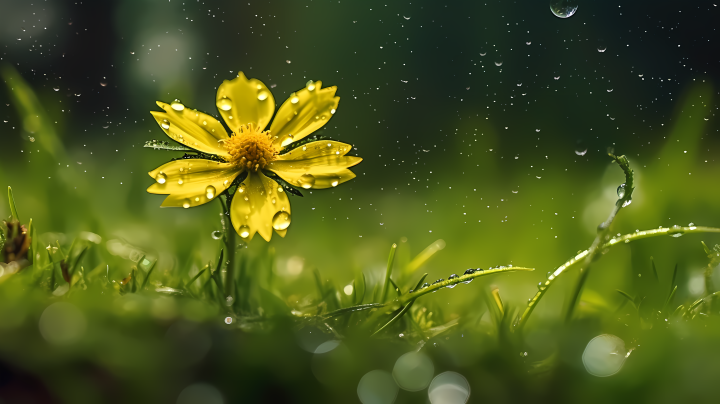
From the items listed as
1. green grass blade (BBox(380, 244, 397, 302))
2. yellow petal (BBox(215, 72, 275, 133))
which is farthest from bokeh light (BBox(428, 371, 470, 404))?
yellow petal (BBox(215, 72, 275, 133))

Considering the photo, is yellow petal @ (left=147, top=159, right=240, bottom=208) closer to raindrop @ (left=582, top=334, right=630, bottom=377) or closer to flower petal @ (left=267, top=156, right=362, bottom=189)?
flower petal @ (left=267, top=156, right=362, bottom=189)

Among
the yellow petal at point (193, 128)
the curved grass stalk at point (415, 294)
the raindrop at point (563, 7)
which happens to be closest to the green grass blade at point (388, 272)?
the curved grass stalk at point (415, 294)

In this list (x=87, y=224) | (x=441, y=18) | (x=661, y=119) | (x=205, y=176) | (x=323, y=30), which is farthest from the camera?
(x=323, y=30)

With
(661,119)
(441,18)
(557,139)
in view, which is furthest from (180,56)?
(661,119)

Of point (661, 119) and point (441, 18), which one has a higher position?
point (441, 18)

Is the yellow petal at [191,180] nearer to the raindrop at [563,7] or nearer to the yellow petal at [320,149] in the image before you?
the yellow petal at [320,149]

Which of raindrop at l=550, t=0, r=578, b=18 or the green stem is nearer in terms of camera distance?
the green stem

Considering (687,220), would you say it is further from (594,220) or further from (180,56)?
(180,56)
